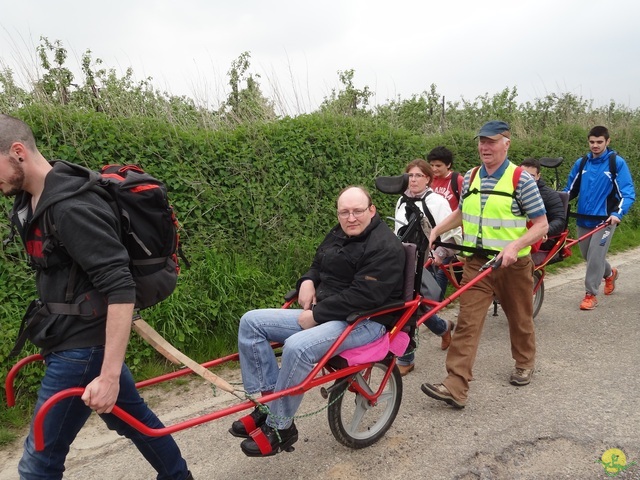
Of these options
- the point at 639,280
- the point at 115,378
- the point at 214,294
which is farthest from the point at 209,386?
the point at 639,280

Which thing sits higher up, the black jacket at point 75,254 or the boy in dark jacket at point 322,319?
the black jacket at point 75,254

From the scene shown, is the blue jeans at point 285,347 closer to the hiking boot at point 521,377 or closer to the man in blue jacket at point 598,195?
the hiking boot at point 521,377

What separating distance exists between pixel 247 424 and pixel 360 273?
1097 millimetres

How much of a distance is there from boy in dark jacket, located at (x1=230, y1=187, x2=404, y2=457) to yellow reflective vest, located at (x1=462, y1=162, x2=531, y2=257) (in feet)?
3.57

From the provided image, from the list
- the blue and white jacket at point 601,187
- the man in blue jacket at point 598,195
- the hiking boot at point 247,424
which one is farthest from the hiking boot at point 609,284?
the hiking boot at point 247,424

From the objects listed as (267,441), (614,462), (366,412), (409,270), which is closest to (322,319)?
(409,270)

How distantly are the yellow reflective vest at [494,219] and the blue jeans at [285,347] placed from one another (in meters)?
1.34

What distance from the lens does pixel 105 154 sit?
16.3 feet

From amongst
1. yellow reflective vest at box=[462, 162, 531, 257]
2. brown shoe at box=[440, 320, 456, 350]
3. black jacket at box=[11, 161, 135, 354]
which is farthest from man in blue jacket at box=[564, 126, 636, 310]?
black jacket at box=[11, 161, 135, 354]

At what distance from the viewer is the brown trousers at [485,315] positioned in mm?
3975

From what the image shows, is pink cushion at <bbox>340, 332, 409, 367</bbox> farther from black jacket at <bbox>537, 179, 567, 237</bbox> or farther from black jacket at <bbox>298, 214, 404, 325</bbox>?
black jacket at <bbox>537, 179, 567, 237</bbox>

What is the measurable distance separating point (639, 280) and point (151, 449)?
7.61 metres

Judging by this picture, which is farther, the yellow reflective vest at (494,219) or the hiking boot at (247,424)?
the yellow reflective vest at (494,219)

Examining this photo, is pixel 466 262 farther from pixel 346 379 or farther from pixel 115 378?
pixel 115 378
